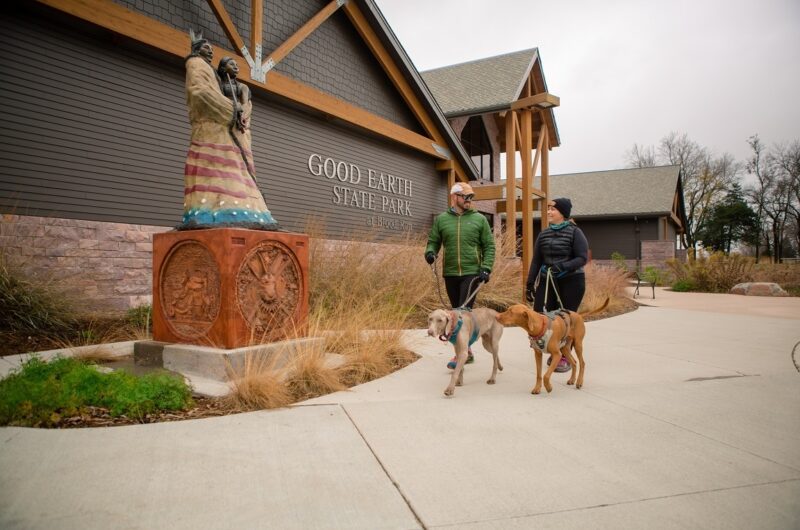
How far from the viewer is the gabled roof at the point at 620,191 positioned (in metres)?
27.7

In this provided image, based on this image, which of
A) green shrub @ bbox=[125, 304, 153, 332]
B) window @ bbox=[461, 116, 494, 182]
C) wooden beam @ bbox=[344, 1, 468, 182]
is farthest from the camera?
window @ bbox=[461, 116, 494, 182]

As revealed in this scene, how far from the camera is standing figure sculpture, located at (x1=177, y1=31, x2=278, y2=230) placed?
15.5ft

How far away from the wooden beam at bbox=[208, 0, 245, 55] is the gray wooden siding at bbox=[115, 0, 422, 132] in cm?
47

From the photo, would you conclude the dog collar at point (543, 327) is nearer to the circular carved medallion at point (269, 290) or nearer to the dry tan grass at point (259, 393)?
the dry tan grass at point (259, 393)

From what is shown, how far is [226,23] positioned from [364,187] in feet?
18.4

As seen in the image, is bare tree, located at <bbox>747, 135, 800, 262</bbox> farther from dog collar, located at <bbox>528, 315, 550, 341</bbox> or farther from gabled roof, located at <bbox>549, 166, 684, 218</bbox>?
dog collar, located at <bbox>528, 315, 550, 341</bbox>

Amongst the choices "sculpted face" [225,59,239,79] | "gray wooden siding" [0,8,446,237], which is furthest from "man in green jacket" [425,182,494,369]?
"gray wooden siding" [0,8,446,237]

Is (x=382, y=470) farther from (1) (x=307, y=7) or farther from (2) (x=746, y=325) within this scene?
(1) (x=307, y=7)

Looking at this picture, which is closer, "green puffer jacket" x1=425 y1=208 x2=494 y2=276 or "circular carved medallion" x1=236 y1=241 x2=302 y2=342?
"circular carved medallion" x1=236 y1=241 x2=302 y2=342

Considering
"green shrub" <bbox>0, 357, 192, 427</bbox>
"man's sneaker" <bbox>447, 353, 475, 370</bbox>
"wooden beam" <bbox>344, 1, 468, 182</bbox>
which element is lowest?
"man's sneaker" <bbox>447, 353, 475, 370</bbox>

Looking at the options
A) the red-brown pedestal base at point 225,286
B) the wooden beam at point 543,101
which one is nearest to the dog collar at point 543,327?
the red-brown pedestal base at point 225,286

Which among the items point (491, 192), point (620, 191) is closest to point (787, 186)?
point (620, 191)

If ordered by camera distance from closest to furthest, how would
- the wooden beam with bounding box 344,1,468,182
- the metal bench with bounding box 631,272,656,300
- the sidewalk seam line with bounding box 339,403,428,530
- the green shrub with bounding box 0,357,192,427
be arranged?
the sidewalk seam line with bounding box 339,403,428,530
the green shrub with bounding box 0,357,192,427
the wooden beam with bounding box 344,1,468,182
the metal bench with bounding box 631,272,656,300

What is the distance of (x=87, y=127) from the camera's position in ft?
24.9
